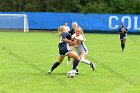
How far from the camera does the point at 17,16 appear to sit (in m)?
54.4

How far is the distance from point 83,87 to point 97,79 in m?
1.97

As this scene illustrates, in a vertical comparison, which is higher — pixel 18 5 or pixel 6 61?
pixel 6 61

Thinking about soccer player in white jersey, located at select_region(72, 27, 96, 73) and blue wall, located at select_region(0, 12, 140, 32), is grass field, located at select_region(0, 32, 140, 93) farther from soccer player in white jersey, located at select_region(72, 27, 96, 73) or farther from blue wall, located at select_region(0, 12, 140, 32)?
blue wall, located at select_region(0, 12, 140, 32)

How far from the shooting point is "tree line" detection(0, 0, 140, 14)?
57.6 metres

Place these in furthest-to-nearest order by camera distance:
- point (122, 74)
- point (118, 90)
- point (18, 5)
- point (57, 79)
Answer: point (18, 5) → point (122, 74) → point (57, 79) → point (118, 90)

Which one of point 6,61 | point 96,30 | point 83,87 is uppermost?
point 83,87

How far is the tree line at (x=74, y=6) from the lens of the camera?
5759cm

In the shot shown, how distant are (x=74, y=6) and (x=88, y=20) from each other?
22.5ft

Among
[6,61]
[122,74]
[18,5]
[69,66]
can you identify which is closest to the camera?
[122,74]

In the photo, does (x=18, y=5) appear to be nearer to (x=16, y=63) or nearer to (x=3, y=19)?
(x=3, y=19)

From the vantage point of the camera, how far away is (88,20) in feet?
177

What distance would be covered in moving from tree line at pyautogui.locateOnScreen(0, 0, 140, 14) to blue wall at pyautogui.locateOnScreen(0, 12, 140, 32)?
3.88 m

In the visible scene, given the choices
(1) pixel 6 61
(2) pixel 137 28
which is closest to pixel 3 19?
(2) pixel 137 28

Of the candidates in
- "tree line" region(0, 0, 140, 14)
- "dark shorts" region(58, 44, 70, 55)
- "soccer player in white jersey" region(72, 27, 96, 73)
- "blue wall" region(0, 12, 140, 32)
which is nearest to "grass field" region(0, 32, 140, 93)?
"soccer player in white jersey" region(72, 27, 96, 73)
